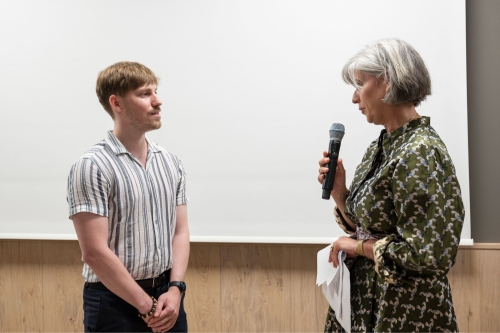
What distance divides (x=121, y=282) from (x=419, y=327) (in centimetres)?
89

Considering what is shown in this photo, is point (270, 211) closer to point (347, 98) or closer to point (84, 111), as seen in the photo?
point (347, 98)

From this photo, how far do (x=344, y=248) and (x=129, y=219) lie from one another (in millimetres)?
695

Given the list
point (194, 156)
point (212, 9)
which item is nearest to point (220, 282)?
point (194, 156)

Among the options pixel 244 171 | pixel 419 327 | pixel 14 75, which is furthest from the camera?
pixel 14 75

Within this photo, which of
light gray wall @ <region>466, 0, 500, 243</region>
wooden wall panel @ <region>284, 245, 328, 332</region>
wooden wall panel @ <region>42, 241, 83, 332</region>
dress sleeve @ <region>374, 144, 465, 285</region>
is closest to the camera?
dress sleeve @ <region>374, 144, 465, 285</region>

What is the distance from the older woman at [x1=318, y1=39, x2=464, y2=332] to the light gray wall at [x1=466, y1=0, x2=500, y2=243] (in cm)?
120

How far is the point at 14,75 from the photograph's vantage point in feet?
10.0

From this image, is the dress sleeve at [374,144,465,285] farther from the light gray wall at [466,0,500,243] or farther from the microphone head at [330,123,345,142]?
the light gray wall at [466,0,500,243]

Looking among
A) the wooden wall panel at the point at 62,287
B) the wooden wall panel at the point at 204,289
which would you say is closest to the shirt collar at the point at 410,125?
the wooden wall panel at the point at 204,289

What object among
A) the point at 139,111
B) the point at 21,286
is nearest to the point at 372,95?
the point at 139,111

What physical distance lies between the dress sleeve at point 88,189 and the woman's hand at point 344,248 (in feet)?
2.37

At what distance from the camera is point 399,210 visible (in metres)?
1.48

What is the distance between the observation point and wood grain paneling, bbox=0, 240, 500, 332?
8.95 ft

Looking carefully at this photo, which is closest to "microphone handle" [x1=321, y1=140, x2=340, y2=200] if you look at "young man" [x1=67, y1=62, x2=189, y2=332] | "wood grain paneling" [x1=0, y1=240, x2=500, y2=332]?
"young man" [x1=67, y1=62, x2=189, y2=332]
